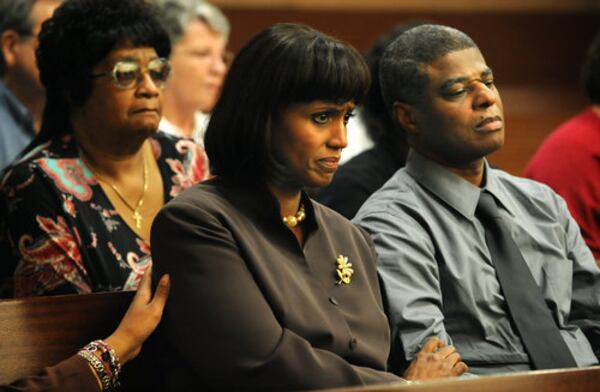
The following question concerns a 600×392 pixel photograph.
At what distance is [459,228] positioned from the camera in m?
2.80

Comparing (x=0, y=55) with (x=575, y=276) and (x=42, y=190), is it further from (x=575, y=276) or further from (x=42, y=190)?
(x=575, y=276)

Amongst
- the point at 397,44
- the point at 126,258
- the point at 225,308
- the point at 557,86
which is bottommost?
the point at 557,86

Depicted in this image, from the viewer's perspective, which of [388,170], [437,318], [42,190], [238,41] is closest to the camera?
[437,318]

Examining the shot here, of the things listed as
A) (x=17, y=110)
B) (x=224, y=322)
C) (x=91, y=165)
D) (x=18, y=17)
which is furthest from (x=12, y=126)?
(x=224, y=322)

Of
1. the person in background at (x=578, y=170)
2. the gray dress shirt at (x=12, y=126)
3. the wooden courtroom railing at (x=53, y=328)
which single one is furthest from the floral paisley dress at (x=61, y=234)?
the person in background at (x=578, y=170)

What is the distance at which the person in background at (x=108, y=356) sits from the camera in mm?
2307

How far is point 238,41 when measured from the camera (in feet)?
20.8

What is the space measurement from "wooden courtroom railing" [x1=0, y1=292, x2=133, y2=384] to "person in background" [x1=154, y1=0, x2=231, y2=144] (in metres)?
2.11

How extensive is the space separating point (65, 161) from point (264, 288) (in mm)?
939

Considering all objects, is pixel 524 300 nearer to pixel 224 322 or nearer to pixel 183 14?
pixel 224 322

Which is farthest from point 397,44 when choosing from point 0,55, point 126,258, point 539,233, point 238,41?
point 238,41

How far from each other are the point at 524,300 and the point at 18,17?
6.76ft

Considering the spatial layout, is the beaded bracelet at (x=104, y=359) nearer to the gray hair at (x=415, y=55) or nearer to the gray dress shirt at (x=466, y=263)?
the gray dress shirt at (x=466, y=263)

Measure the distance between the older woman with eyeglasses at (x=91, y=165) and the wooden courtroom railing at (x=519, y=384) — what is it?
1036 millimetres
